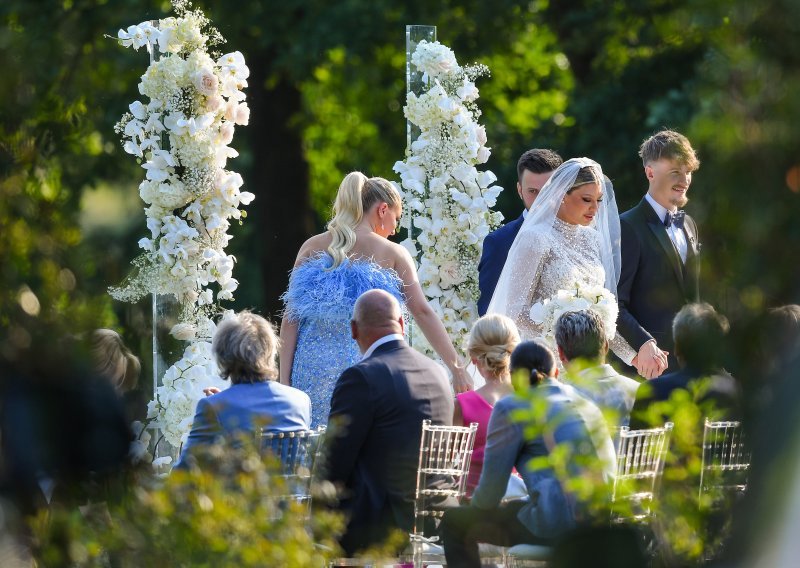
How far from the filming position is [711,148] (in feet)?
4.96

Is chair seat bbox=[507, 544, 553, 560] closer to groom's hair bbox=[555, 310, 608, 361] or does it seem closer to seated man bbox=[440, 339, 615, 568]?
seated man bbox=[440, 339, 615, 568]

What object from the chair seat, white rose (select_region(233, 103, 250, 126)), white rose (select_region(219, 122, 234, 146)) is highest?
white rose (select_region(233, 103, 250, 126))

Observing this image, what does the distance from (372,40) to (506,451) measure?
35.7ft

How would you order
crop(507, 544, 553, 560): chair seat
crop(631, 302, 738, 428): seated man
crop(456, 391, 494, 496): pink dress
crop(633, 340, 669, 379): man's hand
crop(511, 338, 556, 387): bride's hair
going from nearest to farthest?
crop(631, 302, 738, 428): seated man → crop(511, 338, 556, 387): bride's hair → crop(507, 544, 553, 560): chair seat → crop(456, 391, 494, 496): pink dress → crop(633, 340, 669, 379): man's hand

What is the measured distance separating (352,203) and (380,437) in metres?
1.80

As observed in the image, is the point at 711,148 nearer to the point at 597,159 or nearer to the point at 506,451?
the point at 506,451

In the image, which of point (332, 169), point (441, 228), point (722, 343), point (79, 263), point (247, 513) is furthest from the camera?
point (332, 169)

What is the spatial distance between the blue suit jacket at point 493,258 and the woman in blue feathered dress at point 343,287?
46 centimetres

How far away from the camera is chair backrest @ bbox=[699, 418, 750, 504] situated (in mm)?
1743

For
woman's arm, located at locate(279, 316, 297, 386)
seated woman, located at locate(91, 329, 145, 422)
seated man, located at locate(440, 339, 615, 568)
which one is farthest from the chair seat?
seated woman, located at locate(91, 329, 145, 422)

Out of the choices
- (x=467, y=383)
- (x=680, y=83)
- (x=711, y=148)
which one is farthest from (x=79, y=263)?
(x=680, y=83)

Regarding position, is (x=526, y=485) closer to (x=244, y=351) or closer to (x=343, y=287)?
(x=244, y=351)

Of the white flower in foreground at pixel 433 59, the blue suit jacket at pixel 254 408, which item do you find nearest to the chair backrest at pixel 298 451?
the blue suit jacket at pixel 254 408

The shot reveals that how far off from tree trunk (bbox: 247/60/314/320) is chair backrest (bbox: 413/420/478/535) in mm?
11621
